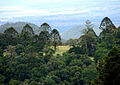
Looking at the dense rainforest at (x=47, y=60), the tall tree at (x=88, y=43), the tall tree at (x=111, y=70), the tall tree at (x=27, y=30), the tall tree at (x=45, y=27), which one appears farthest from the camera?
the tall tree at (x=27, y=30)

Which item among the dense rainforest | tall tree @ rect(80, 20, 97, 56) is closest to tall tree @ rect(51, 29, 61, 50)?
the dense rainforest

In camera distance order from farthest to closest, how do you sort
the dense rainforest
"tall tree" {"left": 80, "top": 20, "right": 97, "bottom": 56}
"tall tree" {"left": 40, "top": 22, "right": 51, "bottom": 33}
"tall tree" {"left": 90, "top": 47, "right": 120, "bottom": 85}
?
"tall tree" {"left": 40, "top": 22, "right": 51, "bottom": 33}
"tall tree" {"left": 80, "top": 20, "right": 97, "bottom": 56}
the dense rainforest
"tall tree" {"left": 90, "top": 47, "right": 120, "bottom": 85}

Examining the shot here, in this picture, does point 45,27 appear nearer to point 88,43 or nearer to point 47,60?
point 47,60

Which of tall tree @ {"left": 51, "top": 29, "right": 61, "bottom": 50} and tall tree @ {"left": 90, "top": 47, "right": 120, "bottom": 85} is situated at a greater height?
tall tree @ {"left": 51, "top": 29, "right": 61, "bottom": 50}

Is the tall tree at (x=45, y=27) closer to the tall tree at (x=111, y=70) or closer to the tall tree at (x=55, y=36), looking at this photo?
the tall tree at (x=55, y=36)

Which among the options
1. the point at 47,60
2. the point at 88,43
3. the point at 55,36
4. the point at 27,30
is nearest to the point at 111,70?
the point at 47,60

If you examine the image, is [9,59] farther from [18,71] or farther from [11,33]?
[11,33]

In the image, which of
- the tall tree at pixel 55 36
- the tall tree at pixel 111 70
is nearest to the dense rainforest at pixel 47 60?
the tall tree at pixel 55 36

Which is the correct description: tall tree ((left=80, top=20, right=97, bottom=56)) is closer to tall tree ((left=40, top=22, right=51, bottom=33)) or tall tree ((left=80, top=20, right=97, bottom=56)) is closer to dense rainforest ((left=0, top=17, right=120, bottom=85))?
dense rainforest ((left=0, top=17, right=120, bottom=85))

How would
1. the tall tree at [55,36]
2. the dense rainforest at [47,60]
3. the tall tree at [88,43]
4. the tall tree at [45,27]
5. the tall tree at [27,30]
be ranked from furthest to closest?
the tall tree at [27,30], the tall tree at [55,36], the tall tree at [45,27], the tall tree at [88,43], the dense rainforest at [47,60]

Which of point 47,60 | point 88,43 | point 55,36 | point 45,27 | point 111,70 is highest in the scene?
point 45,27

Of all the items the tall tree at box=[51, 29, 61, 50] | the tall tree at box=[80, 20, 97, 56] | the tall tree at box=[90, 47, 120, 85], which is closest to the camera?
the tall tree at box=[90, 47, 120, 85]

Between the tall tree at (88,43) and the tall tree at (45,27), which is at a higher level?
the tall tree at (45,27)

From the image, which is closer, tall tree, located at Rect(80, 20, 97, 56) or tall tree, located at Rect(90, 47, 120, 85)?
tall tree, located at Rect(90, 47, 120, 85)
